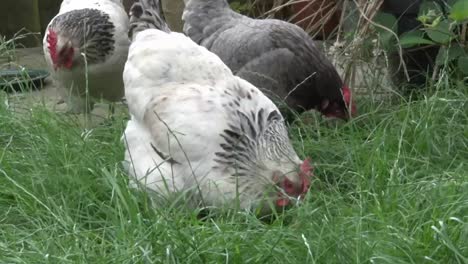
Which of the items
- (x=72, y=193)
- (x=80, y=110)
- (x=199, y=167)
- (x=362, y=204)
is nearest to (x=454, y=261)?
(x=362, y=204)

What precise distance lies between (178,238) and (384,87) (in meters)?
1.93

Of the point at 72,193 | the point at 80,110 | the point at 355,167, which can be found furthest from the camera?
the point at 80,110

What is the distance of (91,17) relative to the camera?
4477mm

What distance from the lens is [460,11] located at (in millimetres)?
3742

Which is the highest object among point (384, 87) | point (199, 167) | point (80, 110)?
point (199, 167)

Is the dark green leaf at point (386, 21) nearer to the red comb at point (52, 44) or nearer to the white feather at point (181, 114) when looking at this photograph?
the white feather at point (181, 114)

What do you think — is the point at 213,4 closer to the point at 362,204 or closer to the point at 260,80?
the point at 260,80

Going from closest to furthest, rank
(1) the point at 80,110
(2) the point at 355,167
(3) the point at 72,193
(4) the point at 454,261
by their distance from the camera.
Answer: (4) the point at 454,261, (3) the point at 72,193, (2) the point at 355,167, (1) the point at 80,110

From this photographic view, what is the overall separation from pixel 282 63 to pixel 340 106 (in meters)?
0.33

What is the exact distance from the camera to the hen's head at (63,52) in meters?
4.38

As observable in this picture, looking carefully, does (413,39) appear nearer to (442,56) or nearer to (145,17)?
(442,56)

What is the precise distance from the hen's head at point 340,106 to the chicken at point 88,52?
3.21ft

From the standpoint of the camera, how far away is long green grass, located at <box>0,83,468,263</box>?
243 centimetres

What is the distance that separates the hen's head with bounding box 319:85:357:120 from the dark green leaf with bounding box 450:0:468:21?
56cm
